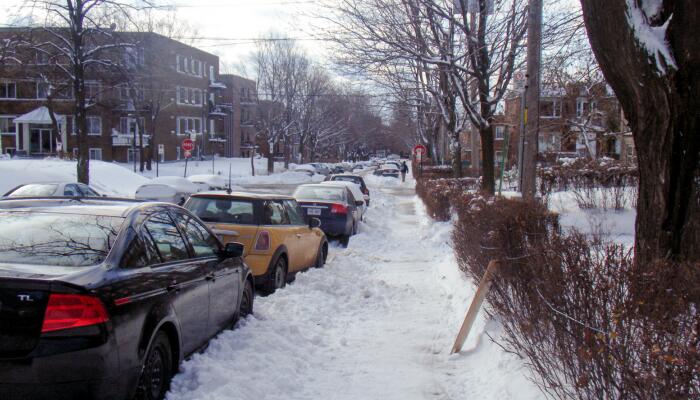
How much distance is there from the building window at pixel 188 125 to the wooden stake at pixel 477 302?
192 ft

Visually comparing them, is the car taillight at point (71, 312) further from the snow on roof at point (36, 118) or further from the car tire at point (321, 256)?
the snow on roof at point (36, 118)

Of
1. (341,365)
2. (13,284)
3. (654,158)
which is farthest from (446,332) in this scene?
(13,284)

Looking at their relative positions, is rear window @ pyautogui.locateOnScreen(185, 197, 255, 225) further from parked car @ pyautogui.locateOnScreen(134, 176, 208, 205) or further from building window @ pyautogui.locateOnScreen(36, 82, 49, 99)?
building window @ pyautogui.locateOnScreen(36, 82, 49, 99)

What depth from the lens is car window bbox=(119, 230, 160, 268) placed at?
13.4 ft

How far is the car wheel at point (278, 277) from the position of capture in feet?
27.6

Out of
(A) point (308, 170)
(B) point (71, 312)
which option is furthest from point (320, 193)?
(A) point (308, 170)

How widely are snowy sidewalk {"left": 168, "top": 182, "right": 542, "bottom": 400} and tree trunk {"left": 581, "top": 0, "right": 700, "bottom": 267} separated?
1.73 metres

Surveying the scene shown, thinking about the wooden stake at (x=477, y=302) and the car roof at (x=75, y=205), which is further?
the wooden stake at (x=477, y=302)

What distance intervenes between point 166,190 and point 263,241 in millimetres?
14936

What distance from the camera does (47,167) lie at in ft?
89.1

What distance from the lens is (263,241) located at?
8.50m

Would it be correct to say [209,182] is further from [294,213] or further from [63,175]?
[294,213]

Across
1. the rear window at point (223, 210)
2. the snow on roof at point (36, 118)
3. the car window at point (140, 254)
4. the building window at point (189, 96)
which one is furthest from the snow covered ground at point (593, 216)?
the building window at point (189, 96)

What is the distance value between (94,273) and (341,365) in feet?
8.57
